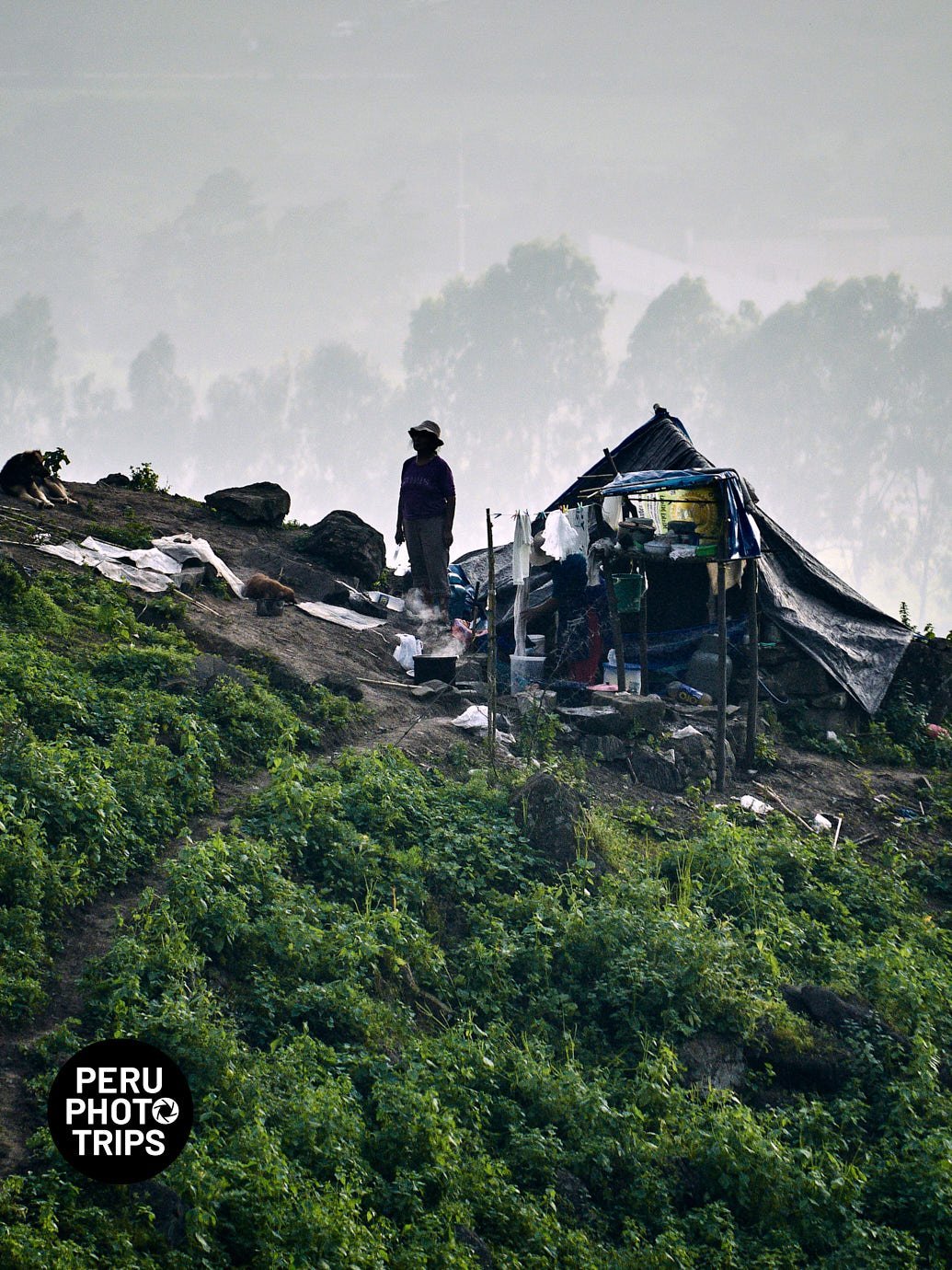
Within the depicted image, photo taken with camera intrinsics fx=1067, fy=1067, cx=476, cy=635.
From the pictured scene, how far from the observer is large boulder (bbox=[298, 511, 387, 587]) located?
15.8 metres

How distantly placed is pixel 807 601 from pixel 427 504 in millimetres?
5000

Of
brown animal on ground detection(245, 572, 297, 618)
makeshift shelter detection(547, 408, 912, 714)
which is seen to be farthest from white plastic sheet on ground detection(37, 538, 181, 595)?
makeshift shelter detection(547, 408, 912, 714)

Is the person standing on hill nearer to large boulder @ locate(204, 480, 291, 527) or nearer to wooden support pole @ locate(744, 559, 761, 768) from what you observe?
wooden support pole @ locate(744, 559, 761, 768)

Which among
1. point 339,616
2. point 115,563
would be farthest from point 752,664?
point 115,563

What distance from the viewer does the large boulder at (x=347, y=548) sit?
15.8 metres

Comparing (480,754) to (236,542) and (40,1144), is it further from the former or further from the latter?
(236,542)

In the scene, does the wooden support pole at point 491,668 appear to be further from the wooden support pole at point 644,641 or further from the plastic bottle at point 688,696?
the plastic bottle at point 688,696

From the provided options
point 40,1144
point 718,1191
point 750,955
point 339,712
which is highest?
point 339,712

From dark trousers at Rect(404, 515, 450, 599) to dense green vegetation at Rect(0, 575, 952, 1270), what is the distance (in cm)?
380

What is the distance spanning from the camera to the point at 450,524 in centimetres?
1222

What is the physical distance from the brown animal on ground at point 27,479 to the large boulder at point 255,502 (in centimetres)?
282

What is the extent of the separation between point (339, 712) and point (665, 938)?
4212 mm

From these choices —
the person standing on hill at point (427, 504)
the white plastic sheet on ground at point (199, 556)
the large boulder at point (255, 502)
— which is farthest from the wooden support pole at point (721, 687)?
the large boulder at point (255, 502)

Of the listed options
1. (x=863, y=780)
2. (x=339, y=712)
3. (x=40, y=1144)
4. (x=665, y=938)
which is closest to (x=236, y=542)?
(x=339, y=712)
